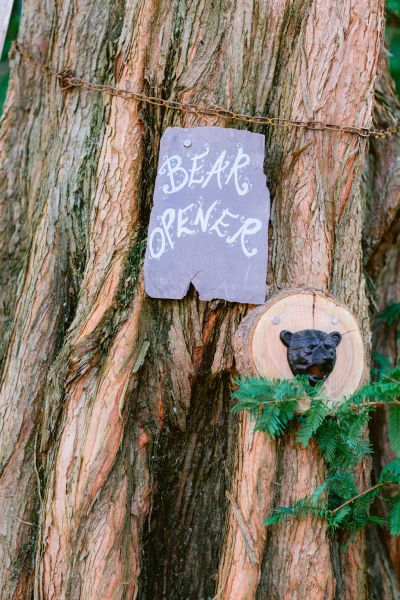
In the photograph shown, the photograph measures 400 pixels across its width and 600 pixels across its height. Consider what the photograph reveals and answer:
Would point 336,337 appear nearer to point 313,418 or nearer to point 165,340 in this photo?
point 313,418

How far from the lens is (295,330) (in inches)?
88.4

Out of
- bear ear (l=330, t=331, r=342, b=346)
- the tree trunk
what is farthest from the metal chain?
bear ear (l=330, t=331, r=342, b=346)

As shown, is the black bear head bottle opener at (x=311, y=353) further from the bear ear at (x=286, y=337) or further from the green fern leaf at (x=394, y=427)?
the green fern leaf at (x=394, y=427)

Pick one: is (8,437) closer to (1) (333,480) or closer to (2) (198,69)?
(1) (333,480)

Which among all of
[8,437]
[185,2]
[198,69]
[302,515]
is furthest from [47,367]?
[185,2]

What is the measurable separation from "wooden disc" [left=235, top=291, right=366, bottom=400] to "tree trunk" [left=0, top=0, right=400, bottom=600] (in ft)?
0.46

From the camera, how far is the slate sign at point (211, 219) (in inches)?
93.0

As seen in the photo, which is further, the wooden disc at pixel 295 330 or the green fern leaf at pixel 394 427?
the wooden disc at pixel 295 330

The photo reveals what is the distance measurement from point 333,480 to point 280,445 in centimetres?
21

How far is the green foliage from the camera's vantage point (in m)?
2.04

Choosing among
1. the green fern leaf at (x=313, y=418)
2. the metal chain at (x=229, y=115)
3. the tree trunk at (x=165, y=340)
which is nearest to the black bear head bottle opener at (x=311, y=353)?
the green fern leaf at (x=313, y=418)

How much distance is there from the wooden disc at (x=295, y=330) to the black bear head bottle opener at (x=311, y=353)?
0.08 feet

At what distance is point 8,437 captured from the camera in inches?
104

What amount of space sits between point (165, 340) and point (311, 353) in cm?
59
